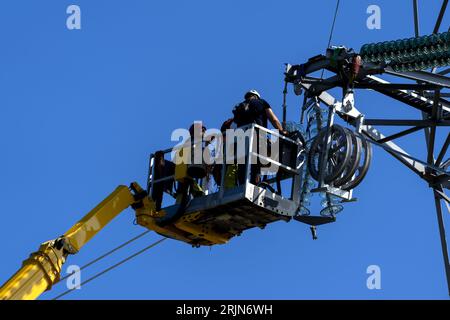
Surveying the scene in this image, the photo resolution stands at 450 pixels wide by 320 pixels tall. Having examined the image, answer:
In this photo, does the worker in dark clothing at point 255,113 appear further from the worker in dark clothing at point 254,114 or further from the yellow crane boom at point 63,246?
the yellow crane boom at point 63,246

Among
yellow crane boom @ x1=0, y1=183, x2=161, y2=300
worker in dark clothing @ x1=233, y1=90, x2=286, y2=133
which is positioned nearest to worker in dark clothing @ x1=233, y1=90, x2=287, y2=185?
worker in dark clothing @ x1=233, y1=90, x2=286, y2=133

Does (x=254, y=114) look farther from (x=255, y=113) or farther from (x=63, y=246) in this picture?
(x=63, y=246)

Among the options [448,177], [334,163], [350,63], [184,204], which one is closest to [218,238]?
[184,204]

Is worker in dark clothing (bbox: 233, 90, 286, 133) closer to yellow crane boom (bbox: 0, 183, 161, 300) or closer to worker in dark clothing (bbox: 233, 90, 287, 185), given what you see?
worker in dark clothing (bbox: 233, 90, 287, 185)

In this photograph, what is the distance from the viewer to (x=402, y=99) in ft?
93.5

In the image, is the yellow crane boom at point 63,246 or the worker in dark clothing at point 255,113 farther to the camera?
the worker in dark clothing at point 255,113

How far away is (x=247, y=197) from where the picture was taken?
23375mm

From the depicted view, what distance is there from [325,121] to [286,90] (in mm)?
1224

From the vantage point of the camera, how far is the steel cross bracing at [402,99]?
26141 mm

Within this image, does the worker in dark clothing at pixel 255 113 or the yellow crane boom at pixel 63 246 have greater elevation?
the worker in dark clothing at pixel 255 113

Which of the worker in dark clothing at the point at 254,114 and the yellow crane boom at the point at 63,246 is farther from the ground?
the worker in dark clothing at the point at 254,114

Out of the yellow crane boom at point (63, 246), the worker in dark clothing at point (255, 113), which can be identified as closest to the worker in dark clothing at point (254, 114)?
the worker in dark clothing at point (255, 113)

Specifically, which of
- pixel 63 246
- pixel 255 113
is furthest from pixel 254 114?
pixel 63 246

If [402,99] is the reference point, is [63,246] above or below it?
below
